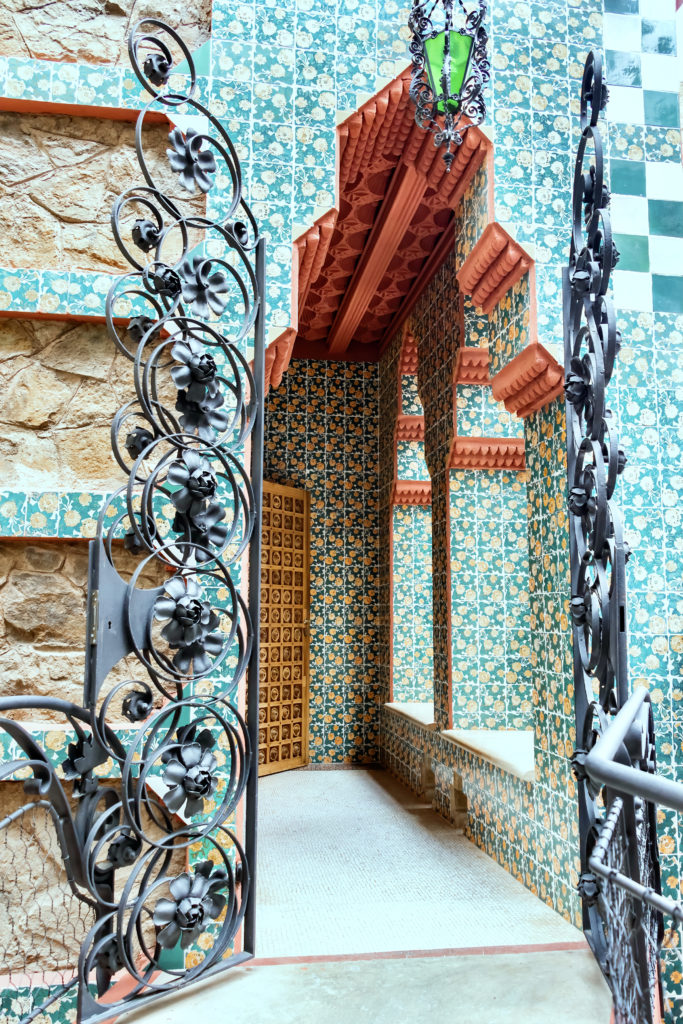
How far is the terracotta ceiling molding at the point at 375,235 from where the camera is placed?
3.57 meters

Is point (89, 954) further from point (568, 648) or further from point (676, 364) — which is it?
point (676, 364)

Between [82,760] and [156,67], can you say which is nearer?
[82,760]

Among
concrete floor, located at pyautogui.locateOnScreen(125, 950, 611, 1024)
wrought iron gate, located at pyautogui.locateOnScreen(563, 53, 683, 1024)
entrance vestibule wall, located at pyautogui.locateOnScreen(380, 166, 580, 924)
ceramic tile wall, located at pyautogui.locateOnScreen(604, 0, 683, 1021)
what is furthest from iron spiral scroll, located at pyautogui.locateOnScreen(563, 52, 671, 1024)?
entrance vestibule wall, located at pyautogui.locateOnScreen(380, 166, 580, 924)

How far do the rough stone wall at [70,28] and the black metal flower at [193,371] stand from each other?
168 centimetres

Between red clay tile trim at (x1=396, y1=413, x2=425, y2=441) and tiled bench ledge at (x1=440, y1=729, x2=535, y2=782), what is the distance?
3116mm

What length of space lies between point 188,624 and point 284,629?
5574 mm

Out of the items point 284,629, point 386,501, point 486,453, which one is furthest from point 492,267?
point 284,629

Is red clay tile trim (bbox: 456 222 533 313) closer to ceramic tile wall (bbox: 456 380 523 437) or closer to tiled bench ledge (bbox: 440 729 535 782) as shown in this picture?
ceramic tile wall (bbox: 456 380 523 437)

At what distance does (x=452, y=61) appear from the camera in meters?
3.24

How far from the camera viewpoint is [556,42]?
12.5 feet

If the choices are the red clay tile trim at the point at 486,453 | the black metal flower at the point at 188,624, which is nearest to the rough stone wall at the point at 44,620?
the black metal flower at the point at 188,624

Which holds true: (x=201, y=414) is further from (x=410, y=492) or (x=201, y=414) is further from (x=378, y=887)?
(x=410, y=492)

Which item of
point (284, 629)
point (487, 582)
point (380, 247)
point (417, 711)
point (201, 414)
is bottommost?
point (417, 711)

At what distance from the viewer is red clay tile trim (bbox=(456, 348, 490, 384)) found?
5.89 meters
